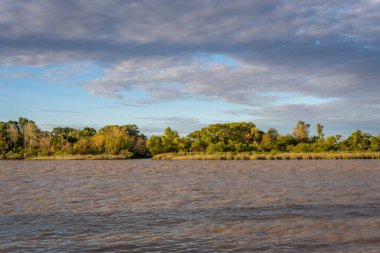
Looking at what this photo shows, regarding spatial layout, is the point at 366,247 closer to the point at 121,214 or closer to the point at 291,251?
the point at 291,251

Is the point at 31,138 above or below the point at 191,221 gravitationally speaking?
above

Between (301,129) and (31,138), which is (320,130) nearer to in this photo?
(301,129)

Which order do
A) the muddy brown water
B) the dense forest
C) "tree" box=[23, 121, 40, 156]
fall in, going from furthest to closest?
"tree" box=[23, 121, 40, 156], the dense forest, the muddy brown water

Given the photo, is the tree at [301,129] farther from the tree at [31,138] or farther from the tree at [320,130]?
the tree at [31,138]

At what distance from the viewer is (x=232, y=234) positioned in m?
11.9

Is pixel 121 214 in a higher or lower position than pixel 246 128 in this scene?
lower

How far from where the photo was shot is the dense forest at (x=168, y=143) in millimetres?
97562

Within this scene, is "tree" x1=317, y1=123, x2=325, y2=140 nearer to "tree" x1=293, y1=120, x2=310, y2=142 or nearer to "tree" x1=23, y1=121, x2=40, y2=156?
"tree" x1=293, y1=120, x2=310, y2=142

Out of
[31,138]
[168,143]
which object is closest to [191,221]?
[168,143]

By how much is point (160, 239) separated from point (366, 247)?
5099 millimetres

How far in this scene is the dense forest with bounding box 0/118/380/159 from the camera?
3841 inches

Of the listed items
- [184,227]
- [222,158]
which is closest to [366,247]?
[184,227]

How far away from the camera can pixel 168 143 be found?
104 metres

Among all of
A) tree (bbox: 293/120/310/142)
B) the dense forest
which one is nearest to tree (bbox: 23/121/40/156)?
the dense forest
